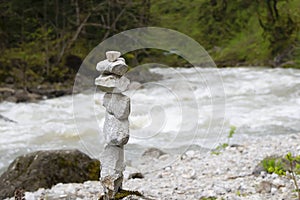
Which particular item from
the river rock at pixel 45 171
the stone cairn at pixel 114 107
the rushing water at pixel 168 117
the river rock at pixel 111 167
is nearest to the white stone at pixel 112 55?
the stone cairn at pixel 114 107

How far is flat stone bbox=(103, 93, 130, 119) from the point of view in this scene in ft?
12.7

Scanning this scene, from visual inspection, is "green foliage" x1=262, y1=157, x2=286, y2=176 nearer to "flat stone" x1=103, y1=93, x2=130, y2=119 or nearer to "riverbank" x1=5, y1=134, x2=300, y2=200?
"riverbank" x1=5, y1=134, x2=300, y2=200

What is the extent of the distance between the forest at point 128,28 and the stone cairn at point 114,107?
42.8 ft

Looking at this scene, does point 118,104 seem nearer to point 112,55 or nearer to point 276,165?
point 112,55

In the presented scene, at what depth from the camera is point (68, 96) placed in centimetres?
1591

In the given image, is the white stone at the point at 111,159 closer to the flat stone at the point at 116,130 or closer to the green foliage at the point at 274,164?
the flat stone at the point at 116,130

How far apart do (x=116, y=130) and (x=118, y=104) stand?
0.24m

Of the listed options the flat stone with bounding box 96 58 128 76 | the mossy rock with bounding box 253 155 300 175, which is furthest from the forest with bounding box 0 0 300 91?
the flat stone with bounding box 96 58 128 76

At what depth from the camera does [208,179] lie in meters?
6.04

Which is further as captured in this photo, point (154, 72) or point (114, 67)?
point (154, 72)

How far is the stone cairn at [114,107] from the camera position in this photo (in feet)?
12.7

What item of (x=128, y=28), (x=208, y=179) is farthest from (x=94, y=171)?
(x=128, y=28)

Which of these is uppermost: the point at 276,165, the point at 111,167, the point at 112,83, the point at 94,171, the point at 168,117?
the point at 112,83

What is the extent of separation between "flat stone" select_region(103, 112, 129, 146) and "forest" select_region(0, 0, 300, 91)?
13.1m
